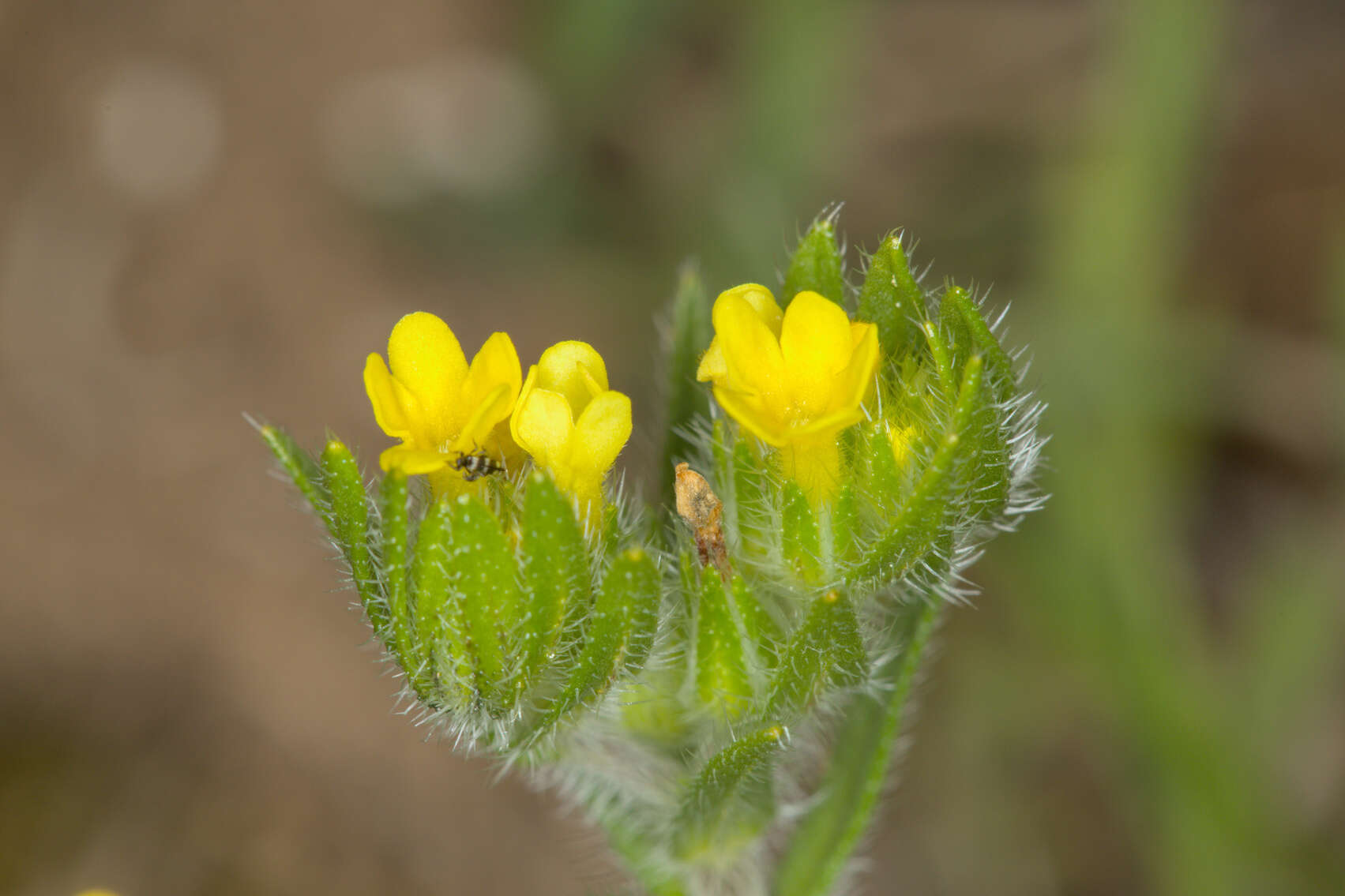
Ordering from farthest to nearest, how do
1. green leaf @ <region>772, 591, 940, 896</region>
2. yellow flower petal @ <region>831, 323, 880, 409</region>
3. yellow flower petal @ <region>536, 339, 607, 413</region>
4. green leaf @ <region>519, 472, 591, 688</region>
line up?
green leaf @ <region>772, 591, 940, 896</region>, yellow flower petal @ <region>536, 339, 607, 413</region>, yellow flower petal @ <region>831, 323, 880, 409</region>, green leaf @ <region>519, 472, 591, 688</region>

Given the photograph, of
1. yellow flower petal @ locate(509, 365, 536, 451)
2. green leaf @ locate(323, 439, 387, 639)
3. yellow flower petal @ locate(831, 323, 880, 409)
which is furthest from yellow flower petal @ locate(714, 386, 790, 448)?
green leaf @ locate(323, 439, 387, 639)

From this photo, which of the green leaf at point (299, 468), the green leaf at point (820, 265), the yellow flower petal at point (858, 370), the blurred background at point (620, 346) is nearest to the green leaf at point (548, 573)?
the green leaf at point (299, 468)

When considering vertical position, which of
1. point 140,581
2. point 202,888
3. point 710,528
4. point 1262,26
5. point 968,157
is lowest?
point 202,888

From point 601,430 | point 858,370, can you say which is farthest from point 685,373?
point 858,370

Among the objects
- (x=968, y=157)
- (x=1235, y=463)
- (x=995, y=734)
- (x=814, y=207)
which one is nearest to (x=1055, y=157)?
(x=968, y=157)

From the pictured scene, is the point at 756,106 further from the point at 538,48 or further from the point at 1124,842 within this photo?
the point at 1124,842

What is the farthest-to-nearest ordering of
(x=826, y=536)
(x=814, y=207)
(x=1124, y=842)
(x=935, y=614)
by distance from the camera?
(x=814, y=207), (x=1124, y=842), (x=935, y=614), (x=826, y=536)

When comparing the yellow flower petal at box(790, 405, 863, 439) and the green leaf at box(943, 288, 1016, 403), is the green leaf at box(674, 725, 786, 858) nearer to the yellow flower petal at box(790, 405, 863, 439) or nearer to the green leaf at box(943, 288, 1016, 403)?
the yellow flower petal at box(790, 405, 863, 439)

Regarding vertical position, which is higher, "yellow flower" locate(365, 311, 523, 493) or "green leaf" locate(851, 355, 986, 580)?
"green leaf" locate(851, 355, 986, 580)
